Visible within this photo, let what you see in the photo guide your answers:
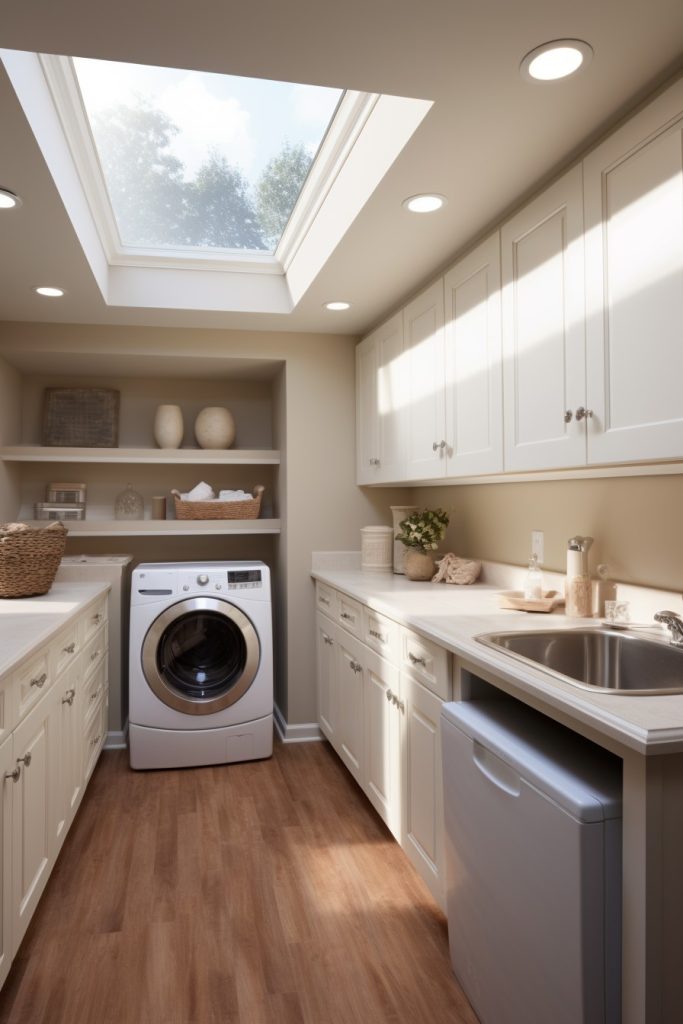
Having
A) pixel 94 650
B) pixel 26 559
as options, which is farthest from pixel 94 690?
pixel 26 559

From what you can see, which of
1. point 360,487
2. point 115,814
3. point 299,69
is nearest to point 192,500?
point 360,487

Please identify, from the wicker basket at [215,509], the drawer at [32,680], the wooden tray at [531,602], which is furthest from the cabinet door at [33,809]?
the wicker basket at [215,509]

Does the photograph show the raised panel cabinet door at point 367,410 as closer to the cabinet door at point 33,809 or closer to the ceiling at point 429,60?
the ceiling at point 429,60

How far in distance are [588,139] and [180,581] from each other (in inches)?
98.7

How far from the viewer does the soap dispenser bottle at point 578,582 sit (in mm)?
2184

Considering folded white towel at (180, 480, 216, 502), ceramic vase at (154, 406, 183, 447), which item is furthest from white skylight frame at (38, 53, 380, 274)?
folded white towel at (180, 480, 216, 502)

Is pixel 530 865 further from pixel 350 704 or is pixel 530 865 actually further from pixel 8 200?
pixel 8 200

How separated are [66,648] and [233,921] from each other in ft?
3.47

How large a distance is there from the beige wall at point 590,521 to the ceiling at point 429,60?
0.96m

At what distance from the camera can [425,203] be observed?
89.1 inches

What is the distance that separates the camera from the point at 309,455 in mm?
3863

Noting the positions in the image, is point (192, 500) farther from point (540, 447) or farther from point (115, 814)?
point (540, 447)

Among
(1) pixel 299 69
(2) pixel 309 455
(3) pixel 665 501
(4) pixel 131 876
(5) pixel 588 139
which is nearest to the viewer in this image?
(1) pixel 299 69

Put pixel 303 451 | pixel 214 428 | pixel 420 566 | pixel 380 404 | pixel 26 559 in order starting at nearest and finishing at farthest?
pixel 26 559 → pixel 420 566 → pixel 380 404 → pixel 303 451 → pixel 214 428
